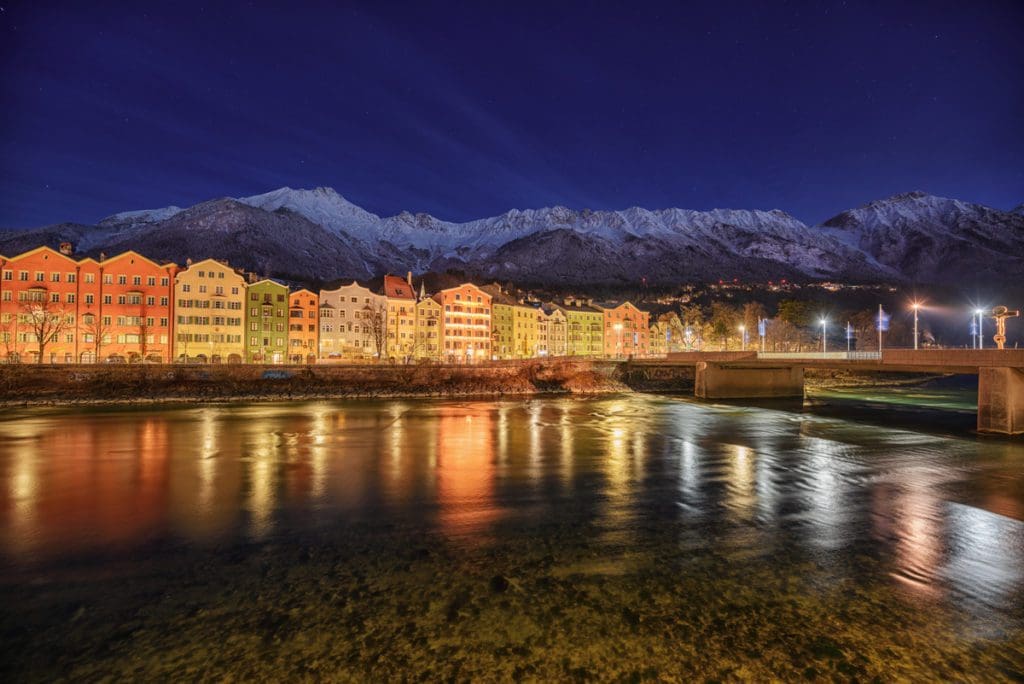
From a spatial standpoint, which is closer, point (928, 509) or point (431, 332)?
point (928, 509)

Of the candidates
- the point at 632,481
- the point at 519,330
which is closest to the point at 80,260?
the point at 519,330

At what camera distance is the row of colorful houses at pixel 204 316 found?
216 ft

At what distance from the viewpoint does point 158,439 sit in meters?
29.7

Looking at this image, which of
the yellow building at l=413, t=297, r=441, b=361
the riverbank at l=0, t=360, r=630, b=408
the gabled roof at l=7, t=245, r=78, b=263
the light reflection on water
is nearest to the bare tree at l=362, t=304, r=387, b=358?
the yellow building at l=413, t=297, r=441, b=361

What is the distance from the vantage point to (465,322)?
331 ft

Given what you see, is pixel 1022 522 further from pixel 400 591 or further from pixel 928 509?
pixel 400 591

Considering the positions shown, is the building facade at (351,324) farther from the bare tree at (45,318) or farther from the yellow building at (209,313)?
the bare tree at (45,318)

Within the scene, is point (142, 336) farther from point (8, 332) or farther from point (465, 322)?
point (465, 322)

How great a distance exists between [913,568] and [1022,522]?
788cm

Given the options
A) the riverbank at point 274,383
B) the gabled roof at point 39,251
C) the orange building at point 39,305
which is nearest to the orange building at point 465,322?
the riverbank at point 274,383

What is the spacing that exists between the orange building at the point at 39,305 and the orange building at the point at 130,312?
207 centimetres

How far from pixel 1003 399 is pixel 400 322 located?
8086cm

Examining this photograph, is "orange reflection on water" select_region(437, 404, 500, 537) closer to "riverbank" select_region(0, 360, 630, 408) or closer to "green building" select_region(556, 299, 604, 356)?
"riverbank" select_region(0, 360, 630, 408)

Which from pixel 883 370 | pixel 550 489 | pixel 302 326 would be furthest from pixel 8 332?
pixel 883 370
